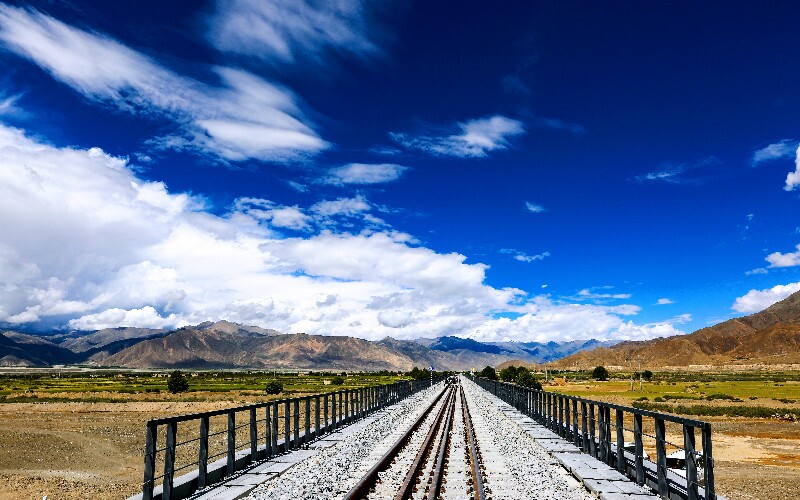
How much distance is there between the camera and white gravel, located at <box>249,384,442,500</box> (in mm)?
10086

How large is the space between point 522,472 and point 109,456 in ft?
88.6

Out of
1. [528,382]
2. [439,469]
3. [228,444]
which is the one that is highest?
[228,444]

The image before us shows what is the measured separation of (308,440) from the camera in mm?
16625

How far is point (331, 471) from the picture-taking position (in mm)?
12062

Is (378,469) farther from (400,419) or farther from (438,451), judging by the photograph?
(400,419)

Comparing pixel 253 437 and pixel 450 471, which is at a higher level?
pixel 253 437

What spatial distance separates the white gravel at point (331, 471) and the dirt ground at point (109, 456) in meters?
10.7

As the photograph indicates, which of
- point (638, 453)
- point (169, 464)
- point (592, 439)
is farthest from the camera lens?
point (592, 439)

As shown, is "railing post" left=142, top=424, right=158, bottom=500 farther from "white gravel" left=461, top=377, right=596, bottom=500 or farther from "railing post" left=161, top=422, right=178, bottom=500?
"white gravel" left=461, top=377, right=596, bottom=500

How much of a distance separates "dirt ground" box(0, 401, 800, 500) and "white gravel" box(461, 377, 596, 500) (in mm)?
9125

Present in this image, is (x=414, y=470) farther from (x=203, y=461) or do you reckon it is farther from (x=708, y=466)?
(x=708, y=466)

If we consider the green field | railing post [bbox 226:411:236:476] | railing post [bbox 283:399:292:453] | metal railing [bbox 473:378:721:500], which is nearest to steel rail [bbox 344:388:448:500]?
railing post [bbox 283:399:292:453]

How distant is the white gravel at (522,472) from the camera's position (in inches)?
407

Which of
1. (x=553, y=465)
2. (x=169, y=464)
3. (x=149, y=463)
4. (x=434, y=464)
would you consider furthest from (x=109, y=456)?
(x=149, y=463)
